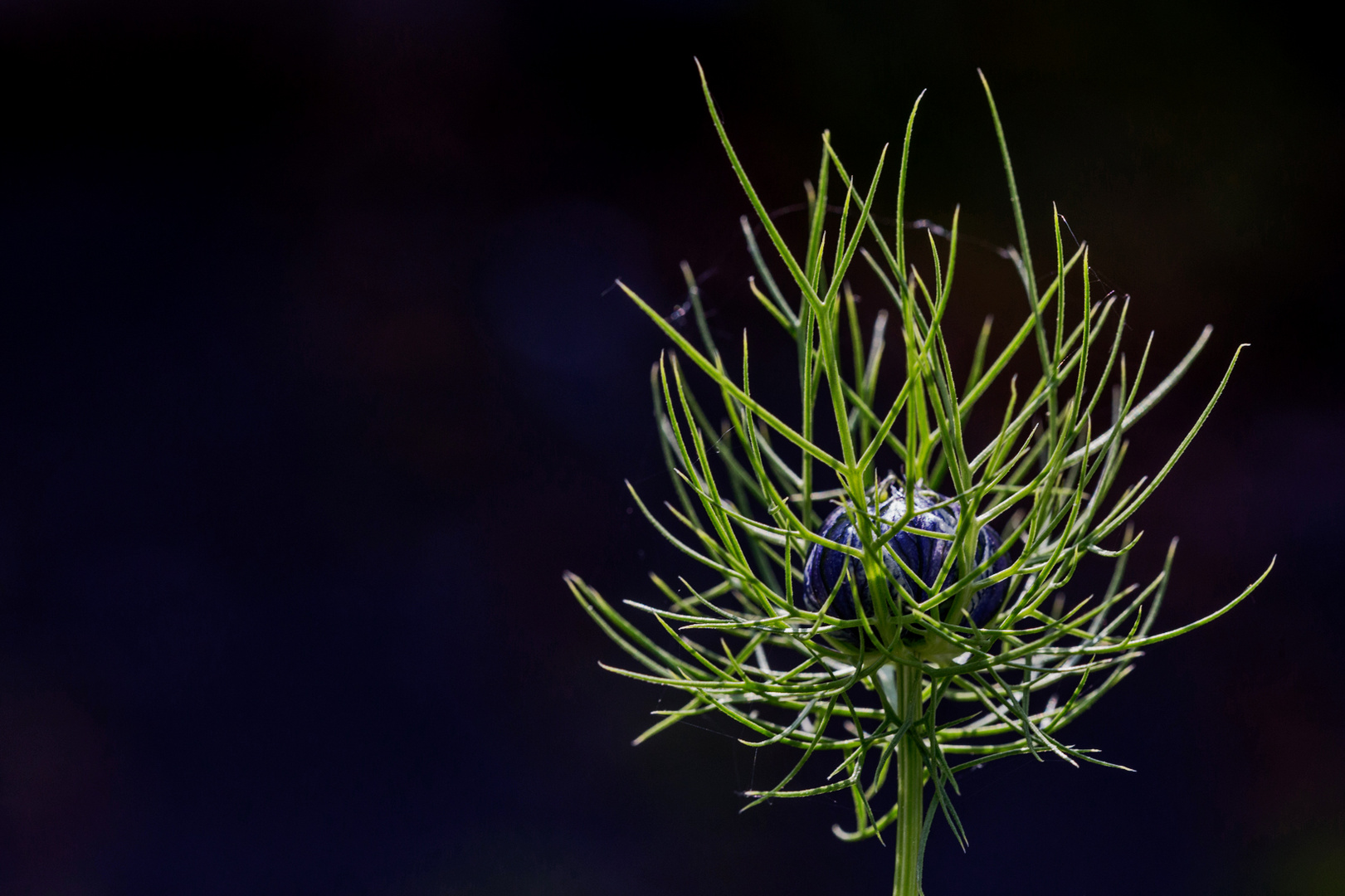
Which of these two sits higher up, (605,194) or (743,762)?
(605,194)

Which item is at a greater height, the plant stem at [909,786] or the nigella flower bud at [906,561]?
the nigella flower bud at [906,561]

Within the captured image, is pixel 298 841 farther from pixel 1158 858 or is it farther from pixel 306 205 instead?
pixel 1158 858

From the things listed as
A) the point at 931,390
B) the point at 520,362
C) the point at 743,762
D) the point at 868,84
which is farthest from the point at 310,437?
the point at 931,390

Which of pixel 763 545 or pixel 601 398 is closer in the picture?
pixel 763 545

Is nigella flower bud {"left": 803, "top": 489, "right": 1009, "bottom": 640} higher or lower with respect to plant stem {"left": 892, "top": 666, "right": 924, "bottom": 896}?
higher
